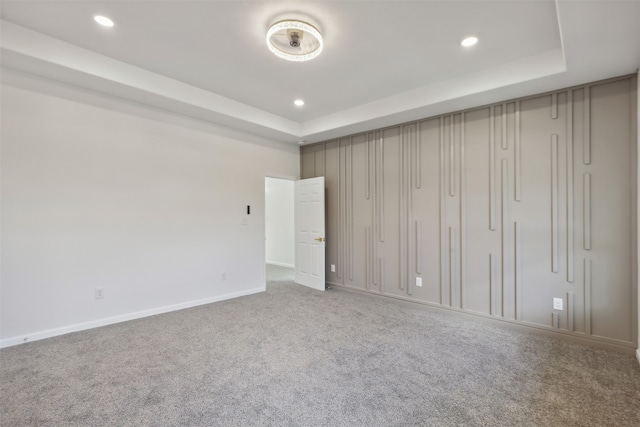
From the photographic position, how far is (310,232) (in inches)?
211

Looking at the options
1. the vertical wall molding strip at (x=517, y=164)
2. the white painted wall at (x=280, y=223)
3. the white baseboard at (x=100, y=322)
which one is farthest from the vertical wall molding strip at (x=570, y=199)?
the white painted wall at (x=280, y=223)

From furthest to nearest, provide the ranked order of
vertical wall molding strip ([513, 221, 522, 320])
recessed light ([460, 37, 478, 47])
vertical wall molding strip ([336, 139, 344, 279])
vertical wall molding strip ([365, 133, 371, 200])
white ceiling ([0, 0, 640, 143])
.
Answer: vertical wall molding strip ([336, 139, 344, 279]) < vertical wall molding strip ([365, 133, 371, 200]) < vertical wall molding strip ([513, 221, 522, 320]) < recessed light ([460, 37, 478, 47]) < white ceiling ([0, 0, 640, 143])

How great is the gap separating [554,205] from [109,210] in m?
4.97

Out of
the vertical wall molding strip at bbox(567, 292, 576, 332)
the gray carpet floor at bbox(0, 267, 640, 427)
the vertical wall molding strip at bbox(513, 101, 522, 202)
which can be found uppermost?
the vertical wall molding strip at bbox(513, 101, 522, 202)

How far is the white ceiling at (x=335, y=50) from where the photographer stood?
2.24 metres

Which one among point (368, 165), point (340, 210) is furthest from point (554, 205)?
point (340, 210)

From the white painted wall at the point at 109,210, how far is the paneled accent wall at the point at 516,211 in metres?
2.27

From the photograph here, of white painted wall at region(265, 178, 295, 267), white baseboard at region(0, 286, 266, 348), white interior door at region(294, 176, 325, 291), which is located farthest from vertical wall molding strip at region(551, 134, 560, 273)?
white painted wall at region(265, 178, 295, 267)

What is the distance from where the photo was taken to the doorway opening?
7359 millimetres

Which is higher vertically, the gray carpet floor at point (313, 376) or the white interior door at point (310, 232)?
the white interior door at point (310, 232)

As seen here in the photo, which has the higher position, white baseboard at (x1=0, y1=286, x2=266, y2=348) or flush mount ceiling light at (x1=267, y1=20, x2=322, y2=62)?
flush mount ceiling light at (x1=267, y1=20, x2=322, y2=62)

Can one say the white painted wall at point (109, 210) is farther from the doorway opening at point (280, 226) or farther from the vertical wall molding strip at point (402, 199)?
the doorway opening at point (280, 226)

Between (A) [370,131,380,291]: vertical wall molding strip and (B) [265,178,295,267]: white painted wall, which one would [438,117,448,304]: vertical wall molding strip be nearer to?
(A) [370,131,380,291]: vertical wall molding strip

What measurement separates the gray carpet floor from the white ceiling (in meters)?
2.62
